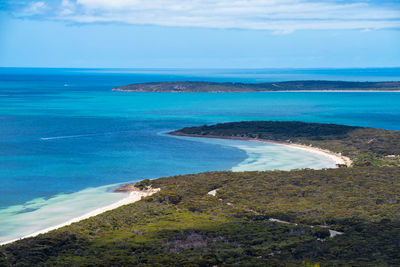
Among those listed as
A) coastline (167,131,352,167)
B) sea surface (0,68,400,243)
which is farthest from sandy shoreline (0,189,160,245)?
coastline (167,131,352,167)

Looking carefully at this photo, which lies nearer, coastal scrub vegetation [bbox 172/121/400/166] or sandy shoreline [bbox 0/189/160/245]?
sandy shoreline [bbox 0/189/160/245]

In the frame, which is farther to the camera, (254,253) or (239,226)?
(239,226)

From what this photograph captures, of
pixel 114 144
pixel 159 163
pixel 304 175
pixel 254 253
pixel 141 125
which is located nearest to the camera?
pixel 254 253

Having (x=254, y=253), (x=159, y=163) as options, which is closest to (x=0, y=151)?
(x=159, y=163)

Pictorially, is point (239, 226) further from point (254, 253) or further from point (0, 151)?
point (0, 151)

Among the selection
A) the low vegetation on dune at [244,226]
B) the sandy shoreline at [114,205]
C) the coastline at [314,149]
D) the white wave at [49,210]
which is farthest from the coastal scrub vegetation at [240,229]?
the coastline at [314,149]

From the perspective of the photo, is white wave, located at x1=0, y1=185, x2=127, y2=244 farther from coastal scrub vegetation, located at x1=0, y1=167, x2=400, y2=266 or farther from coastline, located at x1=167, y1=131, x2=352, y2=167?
coastline, located at x1=167, y1=131, x2=352, y2=167

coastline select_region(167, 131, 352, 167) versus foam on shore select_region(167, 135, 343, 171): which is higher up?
coastline select_region(167, 131, 352, 167)
